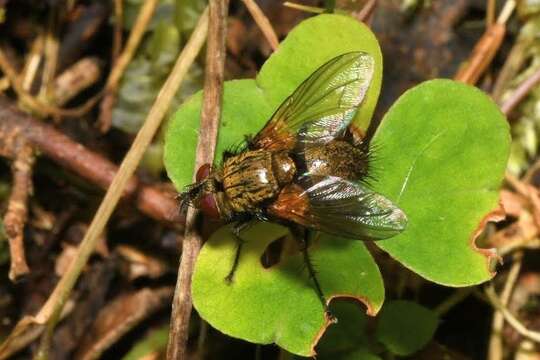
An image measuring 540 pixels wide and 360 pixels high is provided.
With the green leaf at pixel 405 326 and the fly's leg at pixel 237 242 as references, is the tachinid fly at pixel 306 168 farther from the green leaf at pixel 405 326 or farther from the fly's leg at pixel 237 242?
the green leaf at pixel 405 326

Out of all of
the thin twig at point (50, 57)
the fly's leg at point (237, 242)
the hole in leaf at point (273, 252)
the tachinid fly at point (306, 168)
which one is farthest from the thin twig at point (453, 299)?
the thin twig at point (50, 57)

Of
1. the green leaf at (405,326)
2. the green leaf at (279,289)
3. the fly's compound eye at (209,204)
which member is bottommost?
the green leaf at (405,326)

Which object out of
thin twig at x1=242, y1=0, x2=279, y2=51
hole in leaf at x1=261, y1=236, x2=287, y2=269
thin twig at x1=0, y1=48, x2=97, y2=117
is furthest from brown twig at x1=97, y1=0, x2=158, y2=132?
hole in leaf at x1=261, y1=236, x2=287, y2=269

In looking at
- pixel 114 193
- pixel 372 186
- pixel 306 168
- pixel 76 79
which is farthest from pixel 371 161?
pixel 76 79

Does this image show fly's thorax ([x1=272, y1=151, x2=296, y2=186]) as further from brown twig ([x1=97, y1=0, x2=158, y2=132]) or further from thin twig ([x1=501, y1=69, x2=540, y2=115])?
brown twig ([x1=97, y1=0, x2=158, y2=132])

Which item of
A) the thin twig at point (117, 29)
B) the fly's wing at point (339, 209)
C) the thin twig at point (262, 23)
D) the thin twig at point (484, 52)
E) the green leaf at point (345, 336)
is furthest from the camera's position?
the thin twig at point (117, 29)

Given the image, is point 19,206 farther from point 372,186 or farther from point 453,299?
point 453,299
